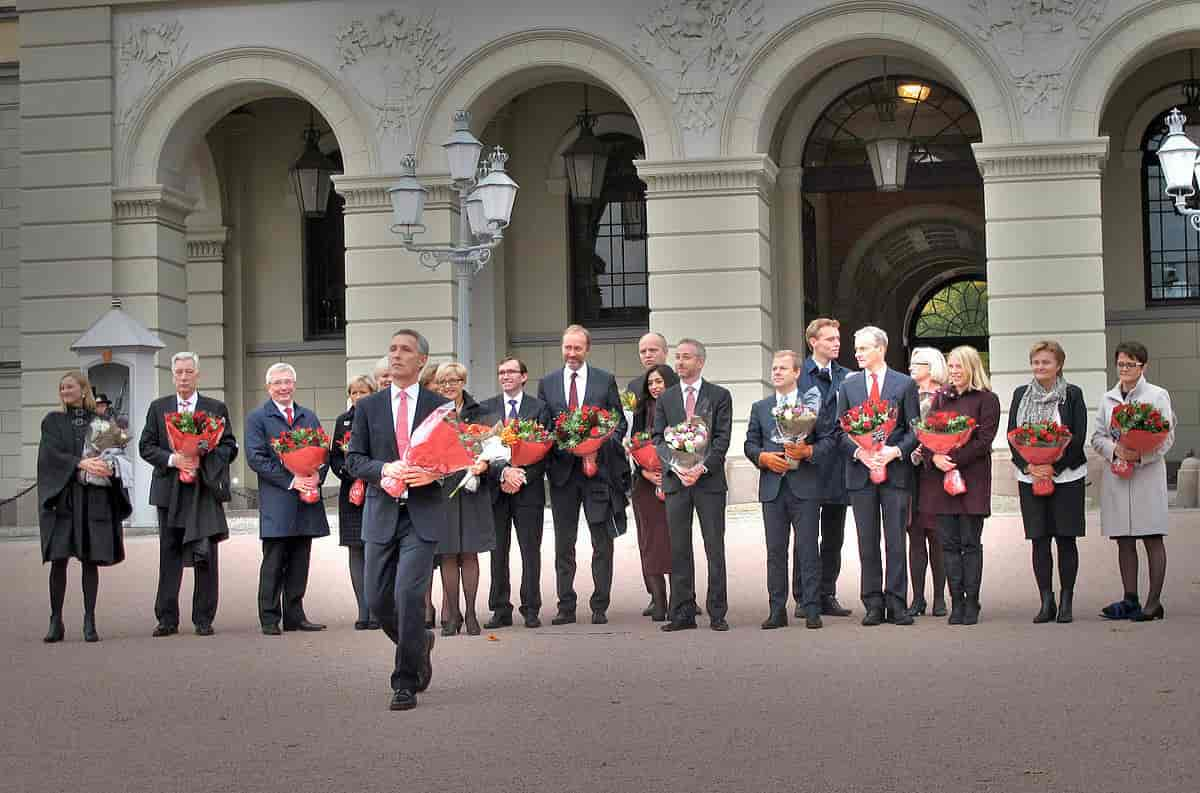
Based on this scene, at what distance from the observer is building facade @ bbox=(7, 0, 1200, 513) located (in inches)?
856

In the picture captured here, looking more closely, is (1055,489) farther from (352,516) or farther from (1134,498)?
(352,516)

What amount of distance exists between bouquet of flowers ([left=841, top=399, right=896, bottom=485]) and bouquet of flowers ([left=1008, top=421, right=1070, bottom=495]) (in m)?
0.81

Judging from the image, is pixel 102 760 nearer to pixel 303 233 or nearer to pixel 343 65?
pixel 343 65

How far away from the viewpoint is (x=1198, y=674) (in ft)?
31.3

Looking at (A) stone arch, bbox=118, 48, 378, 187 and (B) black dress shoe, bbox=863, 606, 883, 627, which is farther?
(A) stone arch, bbox=118, 48, 378, 187

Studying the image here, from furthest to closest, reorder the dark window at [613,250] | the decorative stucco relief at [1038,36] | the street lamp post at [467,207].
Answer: the dark window at [613,250] < the decorative stucco relief at [1038,36] < the street lamp post at [467,207]

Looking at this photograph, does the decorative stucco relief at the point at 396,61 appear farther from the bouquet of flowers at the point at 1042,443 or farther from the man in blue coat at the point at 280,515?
the bouquet of flowers at the point at 1042,443

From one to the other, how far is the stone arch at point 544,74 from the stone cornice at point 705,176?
171mm

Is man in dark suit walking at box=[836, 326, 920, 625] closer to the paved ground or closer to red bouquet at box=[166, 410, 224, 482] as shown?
the paved ground

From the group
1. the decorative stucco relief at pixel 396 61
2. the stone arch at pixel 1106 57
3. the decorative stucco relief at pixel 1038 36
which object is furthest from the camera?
the decorative stucco relief at pixel 396 61

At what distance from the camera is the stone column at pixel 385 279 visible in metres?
23.1

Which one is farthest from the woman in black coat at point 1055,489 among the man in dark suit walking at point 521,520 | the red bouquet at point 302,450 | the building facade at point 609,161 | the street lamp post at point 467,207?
the building facade at point 609,161

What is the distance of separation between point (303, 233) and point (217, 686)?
18.7 m

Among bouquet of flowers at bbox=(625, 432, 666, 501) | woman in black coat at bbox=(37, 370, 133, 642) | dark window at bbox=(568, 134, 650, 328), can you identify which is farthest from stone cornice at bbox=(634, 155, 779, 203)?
woman in black coat at bbox=(37, 370, 133, 642)
